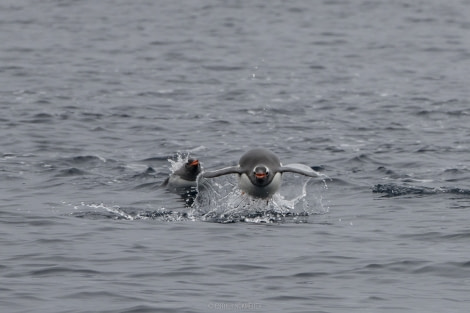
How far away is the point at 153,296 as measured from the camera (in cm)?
1462

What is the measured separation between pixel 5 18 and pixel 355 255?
3747cm

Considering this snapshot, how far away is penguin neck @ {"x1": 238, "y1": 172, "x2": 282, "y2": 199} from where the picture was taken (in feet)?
66.9

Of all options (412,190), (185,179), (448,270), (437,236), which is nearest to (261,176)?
(185,179)

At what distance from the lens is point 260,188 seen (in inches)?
802

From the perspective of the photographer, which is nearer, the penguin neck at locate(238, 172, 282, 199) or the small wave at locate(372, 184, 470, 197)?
the penguin neck at locate(238, 172, 282, 199)

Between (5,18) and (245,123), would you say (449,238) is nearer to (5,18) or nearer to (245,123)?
(245,123)

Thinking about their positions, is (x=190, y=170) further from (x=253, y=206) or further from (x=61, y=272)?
(x=61, y=272)

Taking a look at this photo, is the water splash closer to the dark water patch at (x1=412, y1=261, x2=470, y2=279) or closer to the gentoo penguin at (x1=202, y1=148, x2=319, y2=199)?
the gentoo penguin at (x1=202, y1=148, x2=319, y2=199)

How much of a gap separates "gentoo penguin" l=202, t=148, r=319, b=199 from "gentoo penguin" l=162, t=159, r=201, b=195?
1154 mm

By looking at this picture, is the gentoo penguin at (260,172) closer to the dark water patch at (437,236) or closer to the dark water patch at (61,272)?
the dark water patch at (437,236)

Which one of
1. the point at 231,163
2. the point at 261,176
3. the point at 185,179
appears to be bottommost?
the point at 231,163

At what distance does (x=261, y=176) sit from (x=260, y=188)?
43 cm

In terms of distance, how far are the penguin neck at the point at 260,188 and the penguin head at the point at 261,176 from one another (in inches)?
3.1

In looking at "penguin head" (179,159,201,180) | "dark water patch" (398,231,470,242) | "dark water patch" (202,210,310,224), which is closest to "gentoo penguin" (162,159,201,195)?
"penguin head" (179,159,201,180)
